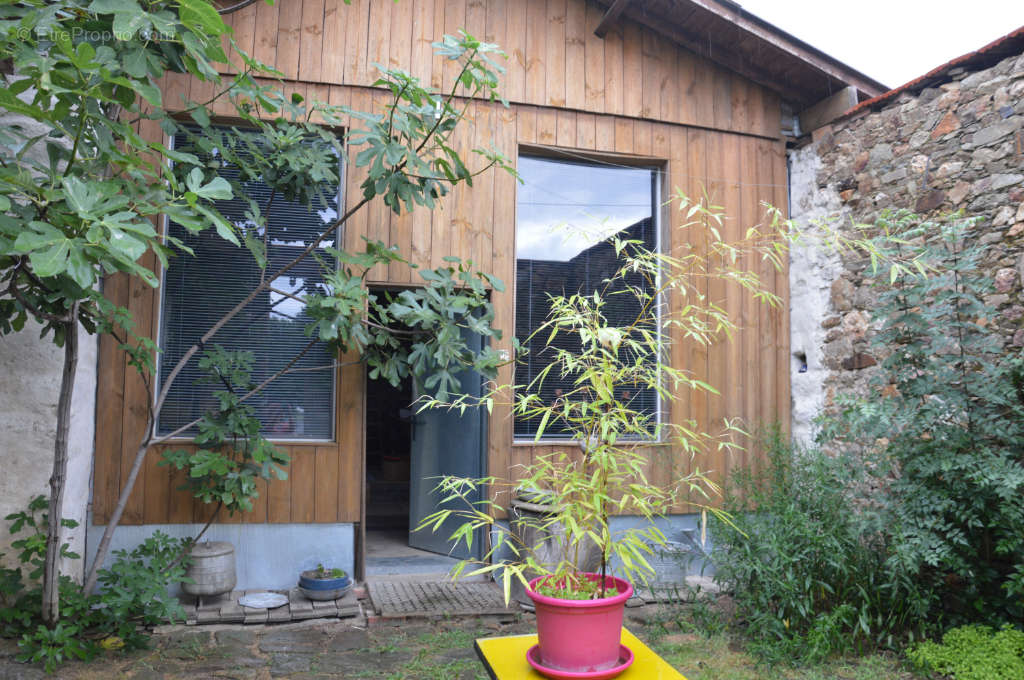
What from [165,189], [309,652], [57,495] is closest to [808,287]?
[309,652]

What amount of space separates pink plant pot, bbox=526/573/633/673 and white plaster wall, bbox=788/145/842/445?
137 inches

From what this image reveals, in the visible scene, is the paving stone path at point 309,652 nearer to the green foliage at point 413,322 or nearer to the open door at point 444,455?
the open door at point 444,455

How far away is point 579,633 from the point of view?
6.14 ft

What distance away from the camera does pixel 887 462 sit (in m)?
3.61

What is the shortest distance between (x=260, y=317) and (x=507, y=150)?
6.59 feet

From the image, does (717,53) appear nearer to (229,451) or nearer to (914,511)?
(914,511)

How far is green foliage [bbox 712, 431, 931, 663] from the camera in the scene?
3430mm

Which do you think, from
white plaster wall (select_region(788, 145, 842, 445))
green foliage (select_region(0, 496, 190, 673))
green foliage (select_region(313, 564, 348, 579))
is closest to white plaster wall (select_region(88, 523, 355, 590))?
green foliage (select_region(313, 564, 348, 579))

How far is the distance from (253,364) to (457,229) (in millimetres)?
1593

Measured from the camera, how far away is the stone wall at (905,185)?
3662mm

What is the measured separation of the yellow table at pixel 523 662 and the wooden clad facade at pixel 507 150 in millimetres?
2450

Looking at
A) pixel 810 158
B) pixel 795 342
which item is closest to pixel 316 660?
pixel 795 342

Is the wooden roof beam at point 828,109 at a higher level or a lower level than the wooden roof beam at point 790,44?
lower

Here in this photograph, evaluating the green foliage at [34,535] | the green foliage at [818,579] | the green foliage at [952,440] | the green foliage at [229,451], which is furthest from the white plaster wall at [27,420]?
the green foliage at [952,440]
